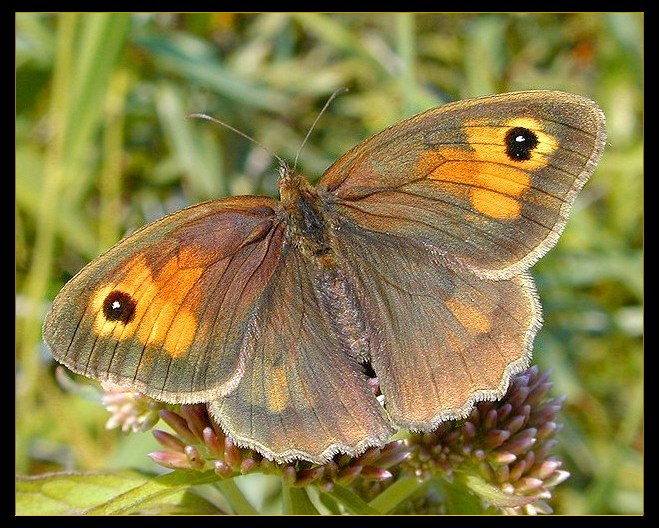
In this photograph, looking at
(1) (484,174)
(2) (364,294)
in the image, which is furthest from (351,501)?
(1) (484,174)

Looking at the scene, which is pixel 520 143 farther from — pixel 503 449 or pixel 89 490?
pixel 89 490

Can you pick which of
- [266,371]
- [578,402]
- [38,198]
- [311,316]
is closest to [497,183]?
[311,316]

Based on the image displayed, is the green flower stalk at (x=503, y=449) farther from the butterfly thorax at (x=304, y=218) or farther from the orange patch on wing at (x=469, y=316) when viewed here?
the butterfly thorax at (x=304, y=218)

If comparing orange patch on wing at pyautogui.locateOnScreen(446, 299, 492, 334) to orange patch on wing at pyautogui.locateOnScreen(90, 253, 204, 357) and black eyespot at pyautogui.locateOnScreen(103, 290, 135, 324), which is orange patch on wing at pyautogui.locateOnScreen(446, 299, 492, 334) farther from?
black eyespot at pyautogui.locateOnScreen(103, 290, 135, 324)

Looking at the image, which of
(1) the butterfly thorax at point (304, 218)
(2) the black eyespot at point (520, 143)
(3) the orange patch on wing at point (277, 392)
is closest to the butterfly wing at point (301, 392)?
(3) the orange patch on wing at point (277, 392)

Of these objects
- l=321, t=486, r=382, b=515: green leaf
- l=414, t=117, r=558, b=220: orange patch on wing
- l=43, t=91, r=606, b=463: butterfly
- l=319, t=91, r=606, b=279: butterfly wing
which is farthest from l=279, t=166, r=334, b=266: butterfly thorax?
l=321, t=486, r=382, b=515: green leaf
